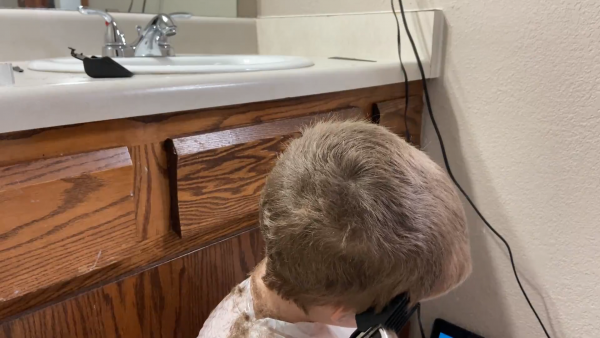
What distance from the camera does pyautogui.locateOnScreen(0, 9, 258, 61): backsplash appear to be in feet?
2.93

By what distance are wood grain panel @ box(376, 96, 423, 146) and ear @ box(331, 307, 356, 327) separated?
0.44 meters

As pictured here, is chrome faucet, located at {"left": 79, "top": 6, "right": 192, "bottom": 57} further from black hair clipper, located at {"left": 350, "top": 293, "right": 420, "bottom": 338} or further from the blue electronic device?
the blue electronic device

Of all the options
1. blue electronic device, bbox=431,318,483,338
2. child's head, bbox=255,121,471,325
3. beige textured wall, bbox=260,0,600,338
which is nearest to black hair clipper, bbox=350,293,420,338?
child's head, bbox=255,121,471,325

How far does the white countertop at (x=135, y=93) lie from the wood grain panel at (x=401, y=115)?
15 cm

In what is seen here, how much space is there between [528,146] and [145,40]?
777 mm

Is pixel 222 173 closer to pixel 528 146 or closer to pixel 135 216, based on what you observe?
pixel 135 216

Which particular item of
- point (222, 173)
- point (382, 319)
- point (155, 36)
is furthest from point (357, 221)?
point (155, 36)

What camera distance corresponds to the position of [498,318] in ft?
3.25

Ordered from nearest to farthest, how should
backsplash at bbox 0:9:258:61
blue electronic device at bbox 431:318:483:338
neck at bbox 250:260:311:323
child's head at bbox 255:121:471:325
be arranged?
child's head at bbox 255:121:471:325
neck at bbox 250:260:311:323
backsplash at bbox 0:9:258:61
blue electronic device at bbox 431:318:483:338

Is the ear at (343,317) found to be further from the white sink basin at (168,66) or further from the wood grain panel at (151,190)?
the white sink basin at (168,66)

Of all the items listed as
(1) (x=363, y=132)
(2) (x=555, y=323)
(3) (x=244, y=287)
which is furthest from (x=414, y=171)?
(2) (x=555, y=323)

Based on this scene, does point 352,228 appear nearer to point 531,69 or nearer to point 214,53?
point 531,69

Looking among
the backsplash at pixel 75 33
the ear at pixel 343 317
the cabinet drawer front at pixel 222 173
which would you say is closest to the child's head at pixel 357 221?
the ear at pixel 343 317

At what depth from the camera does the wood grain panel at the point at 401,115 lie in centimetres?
88
